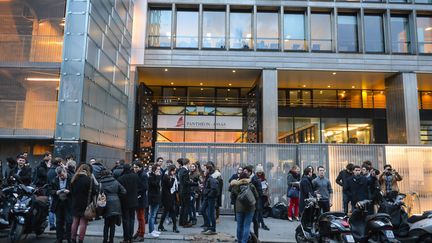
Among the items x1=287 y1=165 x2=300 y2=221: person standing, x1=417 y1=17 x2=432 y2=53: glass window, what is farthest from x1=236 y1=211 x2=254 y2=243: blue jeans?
x1=417 y1=17 x2=432 y2=53: glass window

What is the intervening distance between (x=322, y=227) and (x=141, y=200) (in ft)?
14.1

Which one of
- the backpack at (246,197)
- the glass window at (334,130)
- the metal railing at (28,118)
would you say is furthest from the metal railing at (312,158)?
the glass window at (334,130)

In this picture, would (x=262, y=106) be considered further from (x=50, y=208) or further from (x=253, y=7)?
(x=50, y=208)

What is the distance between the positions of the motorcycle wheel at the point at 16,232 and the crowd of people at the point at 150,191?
2.21ft

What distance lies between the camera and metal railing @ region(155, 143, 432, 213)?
13.0m

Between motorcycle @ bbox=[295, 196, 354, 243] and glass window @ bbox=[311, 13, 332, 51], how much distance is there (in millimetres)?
17001

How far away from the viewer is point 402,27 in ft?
78.9

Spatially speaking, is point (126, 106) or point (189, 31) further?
point (189, 31)

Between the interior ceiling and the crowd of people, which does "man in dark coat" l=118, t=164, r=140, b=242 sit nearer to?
the crowd of people

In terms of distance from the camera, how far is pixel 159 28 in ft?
77.3

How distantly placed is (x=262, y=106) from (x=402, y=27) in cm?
1166

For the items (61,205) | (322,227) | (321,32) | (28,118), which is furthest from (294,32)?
(61,205)

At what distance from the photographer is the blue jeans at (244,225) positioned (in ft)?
23.7

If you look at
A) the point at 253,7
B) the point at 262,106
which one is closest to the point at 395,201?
the point at 262,106
